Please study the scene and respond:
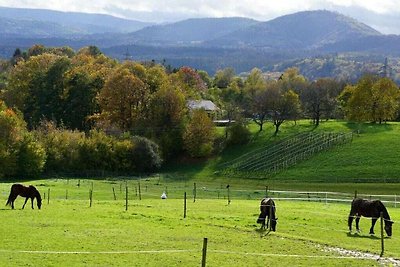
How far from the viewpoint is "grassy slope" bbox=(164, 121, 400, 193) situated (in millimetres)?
84062

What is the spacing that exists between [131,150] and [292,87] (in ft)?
194

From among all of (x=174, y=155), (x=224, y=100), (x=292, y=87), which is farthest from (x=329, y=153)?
(x=224, y=100)

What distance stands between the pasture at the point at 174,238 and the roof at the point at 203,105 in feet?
250

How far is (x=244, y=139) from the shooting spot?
107 m

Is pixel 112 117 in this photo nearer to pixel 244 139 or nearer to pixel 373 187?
pixel 244 139

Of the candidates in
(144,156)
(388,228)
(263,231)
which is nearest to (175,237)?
(263,231)

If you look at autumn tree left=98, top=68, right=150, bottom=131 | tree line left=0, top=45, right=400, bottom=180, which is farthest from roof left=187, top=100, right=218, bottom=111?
autumn tree left=98, top=68, right=150, bottom=131

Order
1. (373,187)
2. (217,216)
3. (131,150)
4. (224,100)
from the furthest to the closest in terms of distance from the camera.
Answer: (224,100) < (131,150) < (373,187) < (217,216)

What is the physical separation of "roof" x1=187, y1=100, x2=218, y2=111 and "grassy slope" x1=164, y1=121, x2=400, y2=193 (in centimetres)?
1385

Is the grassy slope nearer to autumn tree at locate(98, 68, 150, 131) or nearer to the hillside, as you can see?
the hillside

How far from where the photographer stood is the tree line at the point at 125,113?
301 ft

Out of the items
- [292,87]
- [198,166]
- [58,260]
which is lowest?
[198,166]

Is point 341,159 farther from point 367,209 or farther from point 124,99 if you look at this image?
point 367,209

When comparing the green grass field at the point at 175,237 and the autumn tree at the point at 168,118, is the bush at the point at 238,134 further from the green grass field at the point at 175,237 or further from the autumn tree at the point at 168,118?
the green grass field at the point at 175,237
